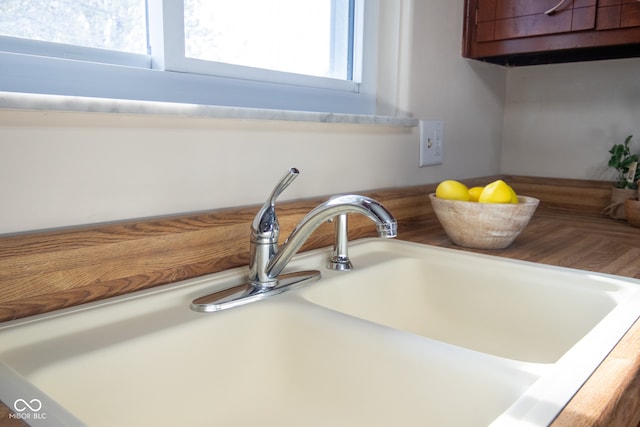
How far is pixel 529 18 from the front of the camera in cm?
141

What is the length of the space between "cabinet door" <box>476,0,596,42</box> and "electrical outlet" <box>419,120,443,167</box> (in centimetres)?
32

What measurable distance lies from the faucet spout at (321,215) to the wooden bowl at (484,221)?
1.22 ft

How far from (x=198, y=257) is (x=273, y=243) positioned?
120 mm

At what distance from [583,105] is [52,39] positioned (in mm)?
1511

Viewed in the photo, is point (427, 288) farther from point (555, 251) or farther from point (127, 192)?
point (127, 192)

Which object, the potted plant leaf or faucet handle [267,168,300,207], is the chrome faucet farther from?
the potted plant leaf

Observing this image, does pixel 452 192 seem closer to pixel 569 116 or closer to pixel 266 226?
pixel 266 226

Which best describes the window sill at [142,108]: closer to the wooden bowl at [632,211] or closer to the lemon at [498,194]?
the lemon at [498,194]

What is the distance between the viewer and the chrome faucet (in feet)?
2.38

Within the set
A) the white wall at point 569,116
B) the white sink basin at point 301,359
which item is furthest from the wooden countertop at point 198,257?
the white wall at point 569,116

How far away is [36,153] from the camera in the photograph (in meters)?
0.64

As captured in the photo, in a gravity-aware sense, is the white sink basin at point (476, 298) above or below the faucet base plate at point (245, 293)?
below

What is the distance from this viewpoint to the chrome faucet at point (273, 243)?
2.38 ft

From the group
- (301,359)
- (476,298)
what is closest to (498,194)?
(476,298)
